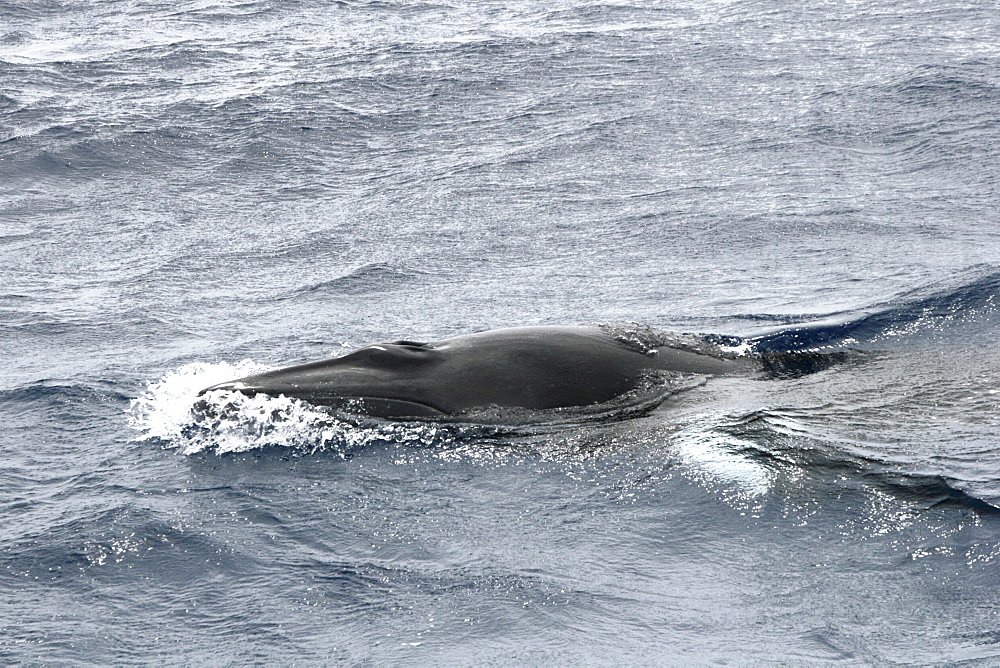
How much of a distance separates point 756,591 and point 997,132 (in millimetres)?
17003

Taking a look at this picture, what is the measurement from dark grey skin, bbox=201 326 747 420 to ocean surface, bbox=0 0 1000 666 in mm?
288

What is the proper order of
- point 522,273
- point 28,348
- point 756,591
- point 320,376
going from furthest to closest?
1. point 522,273
2. point 28,348
3. point 320,376
4. point 756,591

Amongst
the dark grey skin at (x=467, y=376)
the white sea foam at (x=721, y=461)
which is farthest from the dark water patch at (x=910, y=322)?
the white sea foam at (x=721, y=461)

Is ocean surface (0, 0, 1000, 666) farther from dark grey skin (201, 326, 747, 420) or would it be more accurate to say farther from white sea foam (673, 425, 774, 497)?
dark grey skin (201, 326, 747, 420)

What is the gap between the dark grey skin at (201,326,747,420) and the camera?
1098 centimetres

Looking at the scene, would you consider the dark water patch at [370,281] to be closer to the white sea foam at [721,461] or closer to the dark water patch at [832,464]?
the white sea foam at [721,461]

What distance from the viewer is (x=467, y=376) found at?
36.4ft

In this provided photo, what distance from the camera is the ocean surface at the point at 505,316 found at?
8391 mm

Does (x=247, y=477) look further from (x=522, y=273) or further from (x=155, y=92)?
(x=155, y=92)

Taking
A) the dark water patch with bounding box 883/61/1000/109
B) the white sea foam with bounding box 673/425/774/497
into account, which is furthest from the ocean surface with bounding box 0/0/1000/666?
the dark water patch with bounding box 883/61/1000/109

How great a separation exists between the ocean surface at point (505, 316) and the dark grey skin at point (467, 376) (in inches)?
11.3

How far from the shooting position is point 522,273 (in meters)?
17.6

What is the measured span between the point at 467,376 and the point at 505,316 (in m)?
4.53

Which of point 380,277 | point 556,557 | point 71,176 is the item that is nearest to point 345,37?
point 71,176
